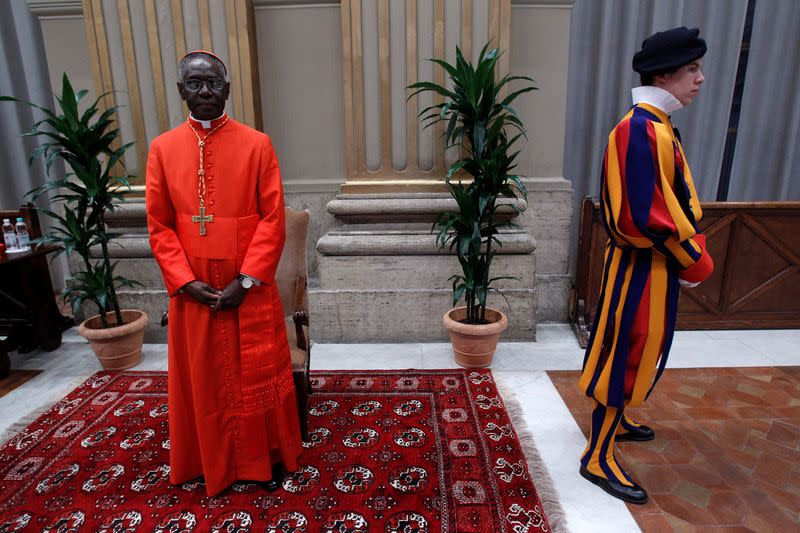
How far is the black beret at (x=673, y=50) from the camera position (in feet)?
5.19

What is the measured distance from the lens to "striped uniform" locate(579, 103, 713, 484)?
1610 millimetres

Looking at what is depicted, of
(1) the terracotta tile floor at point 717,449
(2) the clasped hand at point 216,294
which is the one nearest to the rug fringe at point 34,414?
(2) the clasped hand at point 216,294

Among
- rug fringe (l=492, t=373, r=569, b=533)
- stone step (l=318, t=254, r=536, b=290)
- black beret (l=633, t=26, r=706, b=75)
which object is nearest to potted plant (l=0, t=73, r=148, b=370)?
stone step (l=318, t=254, r=536, b=290)

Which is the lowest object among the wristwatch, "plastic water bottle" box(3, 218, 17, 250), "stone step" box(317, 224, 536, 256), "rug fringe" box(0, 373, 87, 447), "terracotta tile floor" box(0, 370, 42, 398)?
"terracotta tile floor" box(0, 370, 42, 398)

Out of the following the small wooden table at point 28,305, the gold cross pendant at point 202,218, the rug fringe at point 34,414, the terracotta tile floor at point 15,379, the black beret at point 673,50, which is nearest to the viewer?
the black beret at point 673,50

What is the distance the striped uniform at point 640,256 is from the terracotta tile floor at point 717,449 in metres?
0.25

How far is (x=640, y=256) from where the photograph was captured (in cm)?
175

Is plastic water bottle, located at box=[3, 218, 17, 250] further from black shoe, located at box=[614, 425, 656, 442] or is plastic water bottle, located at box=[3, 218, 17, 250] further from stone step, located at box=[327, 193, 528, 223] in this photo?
black shoe, located at box=[614, 425, 656, 442]

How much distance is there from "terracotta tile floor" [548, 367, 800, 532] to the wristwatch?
1777 mm

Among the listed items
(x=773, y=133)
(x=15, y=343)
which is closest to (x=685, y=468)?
(x=773, y=133)

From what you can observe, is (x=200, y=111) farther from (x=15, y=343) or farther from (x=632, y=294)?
(x=15, y=343)

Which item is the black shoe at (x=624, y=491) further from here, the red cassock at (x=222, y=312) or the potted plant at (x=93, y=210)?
the potted plant at (x=93, y=210)

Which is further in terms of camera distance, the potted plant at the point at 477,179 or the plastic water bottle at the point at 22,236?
the plastic water bottle at the point at 22,236

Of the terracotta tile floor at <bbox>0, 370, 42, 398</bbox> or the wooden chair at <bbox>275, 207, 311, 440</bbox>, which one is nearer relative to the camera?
the wooden chair at <bbox>275, 207, 311, 440</bbox>
